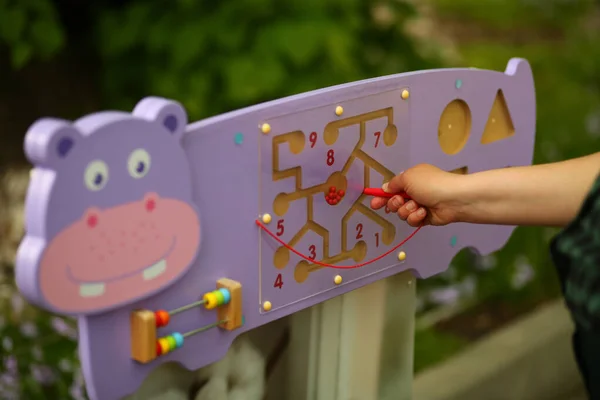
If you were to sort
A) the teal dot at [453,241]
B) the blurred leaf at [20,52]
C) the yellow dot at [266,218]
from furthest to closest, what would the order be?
the blurred leaf at [20,52] → the teal dot at [453,241] → the yellow dot at [266,218]

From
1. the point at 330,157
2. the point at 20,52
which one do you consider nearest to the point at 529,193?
the point at 330,157

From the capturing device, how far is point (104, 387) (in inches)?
31.7

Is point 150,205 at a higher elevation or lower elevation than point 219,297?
higher

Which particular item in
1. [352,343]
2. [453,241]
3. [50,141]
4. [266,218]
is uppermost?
[50,141]

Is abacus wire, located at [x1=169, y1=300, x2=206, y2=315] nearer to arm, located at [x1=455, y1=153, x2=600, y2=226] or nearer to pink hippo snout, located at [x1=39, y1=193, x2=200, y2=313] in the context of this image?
pink hippo snout, located at [x1=39, y1=193, x2=200, y2=313]

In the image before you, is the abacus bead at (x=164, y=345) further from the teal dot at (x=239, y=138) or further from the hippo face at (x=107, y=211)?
the teal dot at (x=239, y=138)

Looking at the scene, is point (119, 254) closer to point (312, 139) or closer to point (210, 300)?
point (210, 300)

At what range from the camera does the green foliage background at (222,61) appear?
1.47 m

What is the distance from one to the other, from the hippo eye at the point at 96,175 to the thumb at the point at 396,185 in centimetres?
38

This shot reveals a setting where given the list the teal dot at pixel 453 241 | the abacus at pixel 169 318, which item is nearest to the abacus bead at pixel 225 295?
the abacus at pixel 169 318

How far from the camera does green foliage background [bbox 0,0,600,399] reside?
1469mm

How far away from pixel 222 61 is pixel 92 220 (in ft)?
3.75

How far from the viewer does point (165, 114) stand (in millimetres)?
774

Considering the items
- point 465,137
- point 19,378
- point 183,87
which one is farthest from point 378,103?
point 183,87
